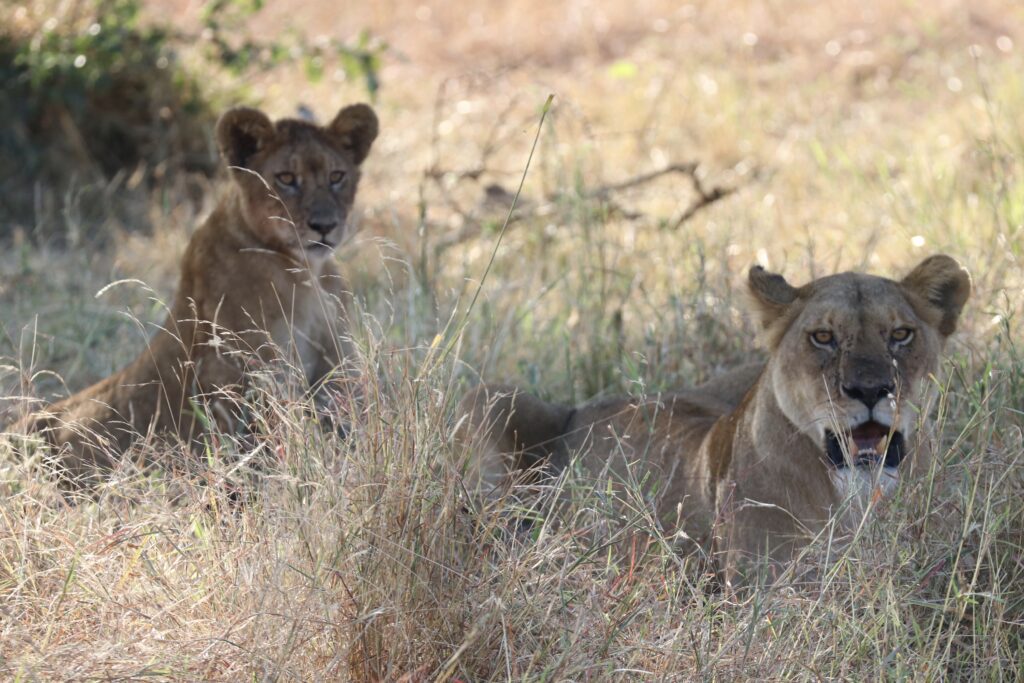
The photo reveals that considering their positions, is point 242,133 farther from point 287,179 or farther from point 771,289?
point 771,289

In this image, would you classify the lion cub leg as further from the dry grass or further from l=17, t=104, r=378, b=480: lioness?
l=17, t=104, r=378, b=480: lioness

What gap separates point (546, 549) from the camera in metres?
2.89

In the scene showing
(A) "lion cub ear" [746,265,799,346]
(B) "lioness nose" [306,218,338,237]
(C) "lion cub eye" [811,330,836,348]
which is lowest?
(C) "lion cub eye" [811,330,836,348]

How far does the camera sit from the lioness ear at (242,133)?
4809mm

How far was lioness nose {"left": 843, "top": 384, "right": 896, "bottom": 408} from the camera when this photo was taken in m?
3.25

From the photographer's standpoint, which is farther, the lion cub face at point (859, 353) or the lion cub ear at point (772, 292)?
the lion cub ear at point (772, 292)

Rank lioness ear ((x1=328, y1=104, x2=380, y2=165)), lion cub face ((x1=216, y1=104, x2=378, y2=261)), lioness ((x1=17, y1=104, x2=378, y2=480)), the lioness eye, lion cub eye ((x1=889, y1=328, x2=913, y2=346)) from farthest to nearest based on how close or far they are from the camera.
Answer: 1. lioness ear ((x1=328, y1=104, x2=380, y2=165))
2. the lioness eye
3. lion cub face ((x1=216, y1=104, x2=378, y2=261))
4. lioness ((x1=17, y1=104, x2=378, y2=480))
5. lion cub eye ((x1=889, y1=328, x2=913, y2=346))

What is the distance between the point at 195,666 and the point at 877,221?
469 centimetres

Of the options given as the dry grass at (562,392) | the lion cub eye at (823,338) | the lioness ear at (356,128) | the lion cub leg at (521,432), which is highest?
the lioness ear at (356,128)

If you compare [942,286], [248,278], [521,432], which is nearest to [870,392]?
[942,286]

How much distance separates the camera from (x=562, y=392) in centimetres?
511

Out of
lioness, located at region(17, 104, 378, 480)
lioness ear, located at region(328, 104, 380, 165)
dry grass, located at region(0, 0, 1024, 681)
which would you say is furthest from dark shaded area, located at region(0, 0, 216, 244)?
lioness, located at region(17, 104, 378, 480)

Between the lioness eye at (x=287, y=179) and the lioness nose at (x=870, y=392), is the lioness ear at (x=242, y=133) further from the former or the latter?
the lioness nose at (x=870, y=392)

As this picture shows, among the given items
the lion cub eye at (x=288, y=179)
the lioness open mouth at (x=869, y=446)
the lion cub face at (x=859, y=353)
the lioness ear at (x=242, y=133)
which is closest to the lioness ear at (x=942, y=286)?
the lion cub face at (x=859, y=353)
